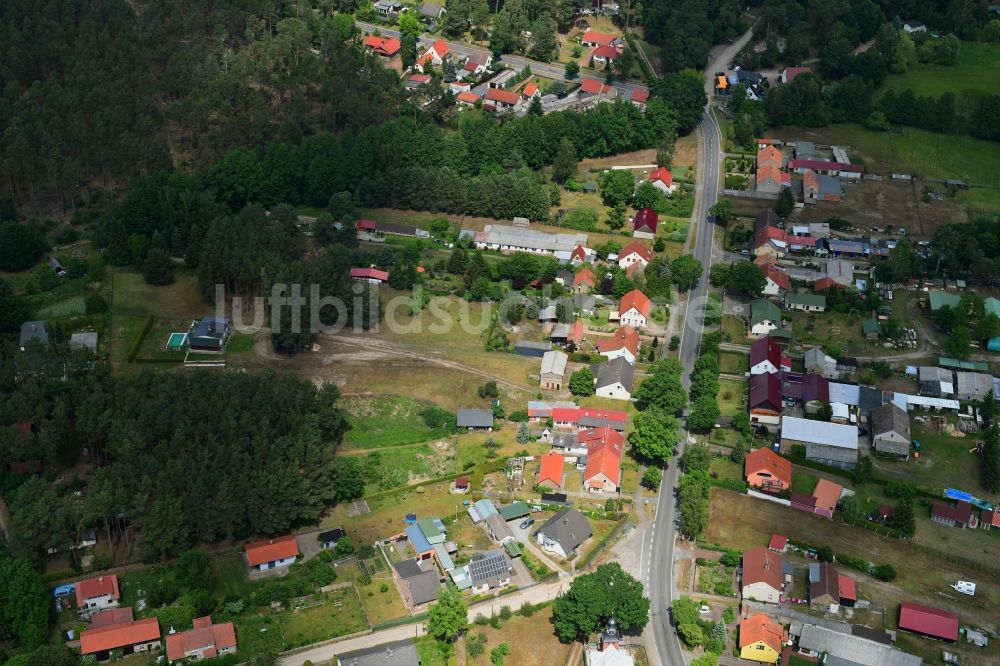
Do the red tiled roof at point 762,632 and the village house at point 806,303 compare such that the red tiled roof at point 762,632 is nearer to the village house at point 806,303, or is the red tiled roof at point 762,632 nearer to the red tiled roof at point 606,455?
the red tiled roof at point 606,455

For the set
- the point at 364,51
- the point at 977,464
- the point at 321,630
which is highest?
the point at 364,51

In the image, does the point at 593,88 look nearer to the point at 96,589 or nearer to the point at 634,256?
the point at 634,256

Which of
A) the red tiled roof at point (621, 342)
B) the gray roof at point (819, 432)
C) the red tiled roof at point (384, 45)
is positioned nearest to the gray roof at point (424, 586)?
the red tiled roof at point (621, 342)

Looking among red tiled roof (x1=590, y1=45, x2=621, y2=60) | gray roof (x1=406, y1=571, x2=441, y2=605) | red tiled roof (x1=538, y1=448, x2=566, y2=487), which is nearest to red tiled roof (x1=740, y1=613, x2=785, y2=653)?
red tiled roof (x1=538, y1=448, x2=566, y2=487)

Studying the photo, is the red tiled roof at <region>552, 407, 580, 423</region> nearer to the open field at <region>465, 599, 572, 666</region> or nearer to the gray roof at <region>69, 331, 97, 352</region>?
the open field at <region>465, 599, 572, 666</region>

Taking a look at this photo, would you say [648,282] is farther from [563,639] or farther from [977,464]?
[563,639]

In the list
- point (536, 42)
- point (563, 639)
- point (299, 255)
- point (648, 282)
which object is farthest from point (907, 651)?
point (536, 42)
